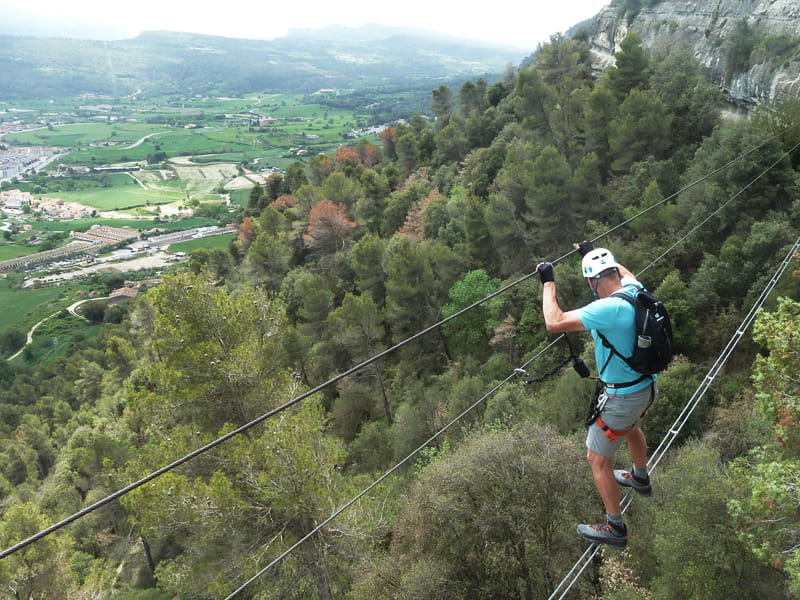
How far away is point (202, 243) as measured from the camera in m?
104

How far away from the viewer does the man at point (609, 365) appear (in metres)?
4.04

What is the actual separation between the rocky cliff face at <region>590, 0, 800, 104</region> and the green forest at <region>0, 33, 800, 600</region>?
129 inches

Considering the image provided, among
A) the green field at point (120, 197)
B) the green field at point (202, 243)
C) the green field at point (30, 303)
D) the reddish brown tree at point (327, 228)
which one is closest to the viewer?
the reddish brown tree at point (327, 228)

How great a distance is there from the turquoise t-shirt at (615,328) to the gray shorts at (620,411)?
0.09m

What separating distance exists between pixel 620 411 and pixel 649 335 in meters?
0.89

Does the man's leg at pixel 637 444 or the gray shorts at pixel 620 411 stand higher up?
the gray shorts at pixel 620 411

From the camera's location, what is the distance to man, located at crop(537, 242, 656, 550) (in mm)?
4039

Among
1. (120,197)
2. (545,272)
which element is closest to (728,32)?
(545,272)

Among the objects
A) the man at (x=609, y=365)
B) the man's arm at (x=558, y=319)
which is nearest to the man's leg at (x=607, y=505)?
the man at (x=609, y=365)

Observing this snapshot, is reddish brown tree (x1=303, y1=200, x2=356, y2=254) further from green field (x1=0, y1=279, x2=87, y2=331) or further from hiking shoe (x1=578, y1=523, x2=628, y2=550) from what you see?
green field (x1=0, y1=279, x2=87, y2=331)

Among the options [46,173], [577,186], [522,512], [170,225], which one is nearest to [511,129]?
[577,186]

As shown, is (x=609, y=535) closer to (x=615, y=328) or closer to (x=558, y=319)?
(x=615, y=328)

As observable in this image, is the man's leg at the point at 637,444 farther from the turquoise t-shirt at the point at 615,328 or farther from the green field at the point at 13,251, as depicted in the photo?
the green field at the point at 13,251

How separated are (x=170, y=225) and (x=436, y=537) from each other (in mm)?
123558
